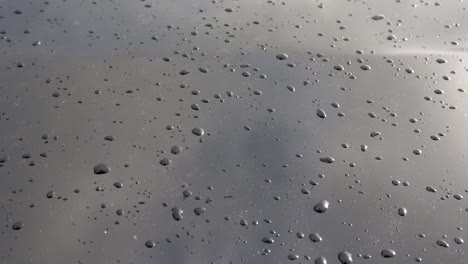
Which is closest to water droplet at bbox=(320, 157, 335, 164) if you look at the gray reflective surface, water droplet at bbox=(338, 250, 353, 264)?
the gray reflective surface

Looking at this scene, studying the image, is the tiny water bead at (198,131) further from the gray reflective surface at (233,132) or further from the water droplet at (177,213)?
the water droplet at (177,213)

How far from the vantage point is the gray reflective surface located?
97 cm

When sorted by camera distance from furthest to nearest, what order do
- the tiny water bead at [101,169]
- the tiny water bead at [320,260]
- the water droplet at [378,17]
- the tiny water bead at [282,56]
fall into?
1. the water droplet at [378,17]
2. the tiny water bead at [282,56]
3. the tiny water bead at [101,169]
4. the tiny water bead at [320,260]

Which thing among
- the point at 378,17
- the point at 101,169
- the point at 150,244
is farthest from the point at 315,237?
the point at 378,17

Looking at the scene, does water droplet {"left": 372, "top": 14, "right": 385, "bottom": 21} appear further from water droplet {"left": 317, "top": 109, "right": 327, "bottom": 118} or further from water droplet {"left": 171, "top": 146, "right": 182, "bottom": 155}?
water droplet {"left": 171, "top": 146, "right": 182, "bottom": 155}

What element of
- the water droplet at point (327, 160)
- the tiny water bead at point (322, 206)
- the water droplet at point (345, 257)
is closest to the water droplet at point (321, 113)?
the water droplet at point (327, 160)

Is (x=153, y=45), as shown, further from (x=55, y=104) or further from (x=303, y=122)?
(x=303, y=122)

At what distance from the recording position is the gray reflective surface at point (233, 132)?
965 millimetres

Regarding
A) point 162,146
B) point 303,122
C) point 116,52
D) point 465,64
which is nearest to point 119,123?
point 162,146

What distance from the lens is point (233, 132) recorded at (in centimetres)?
115

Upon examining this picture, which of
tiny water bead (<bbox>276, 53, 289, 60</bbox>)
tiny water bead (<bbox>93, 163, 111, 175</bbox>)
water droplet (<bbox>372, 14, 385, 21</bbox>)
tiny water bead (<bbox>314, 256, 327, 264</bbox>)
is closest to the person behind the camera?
tiny water bead (<bbox>314, 256, 327, 264</bbox>)

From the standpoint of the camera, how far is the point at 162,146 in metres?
1.11

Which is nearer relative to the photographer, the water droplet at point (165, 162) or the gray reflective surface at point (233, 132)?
the gray reflective surface at point (233, 132)

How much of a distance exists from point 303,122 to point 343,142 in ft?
0.32
